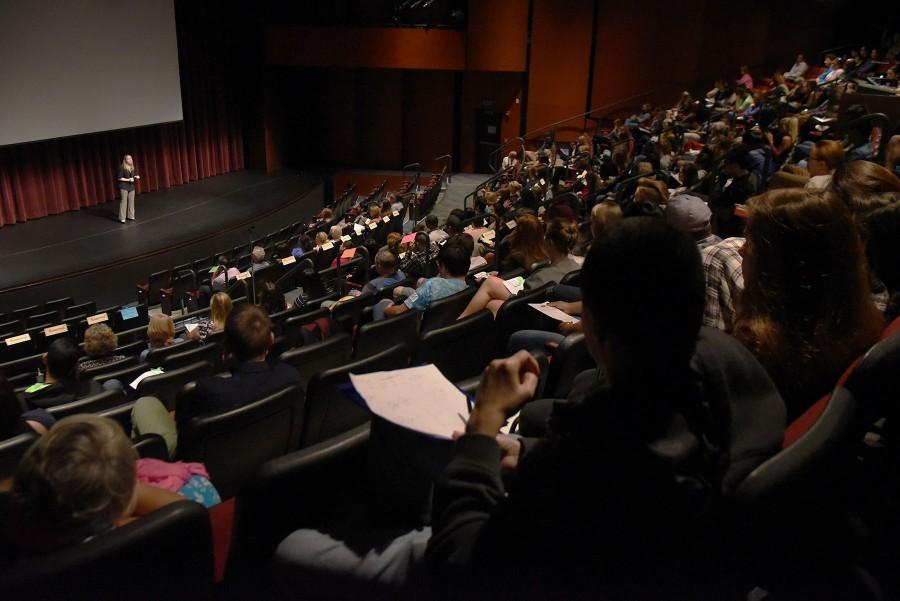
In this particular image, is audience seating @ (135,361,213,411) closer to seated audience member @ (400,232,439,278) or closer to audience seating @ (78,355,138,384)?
audience seating @ (78,355,138,384)

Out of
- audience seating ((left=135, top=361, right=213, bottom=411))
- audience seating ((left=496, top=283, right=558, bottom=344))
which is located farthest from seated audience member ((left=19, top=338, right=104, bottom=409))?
audience seating ((left=496, top=283, right=558, bottom=344))

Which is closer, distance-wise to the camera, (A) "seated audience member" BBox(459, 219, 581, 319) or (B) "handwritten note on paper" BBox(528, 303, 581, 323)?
(B) "handwritten note on paper" BBox(528, 303, 581, 323)

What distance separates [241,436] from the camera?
2.54 meters

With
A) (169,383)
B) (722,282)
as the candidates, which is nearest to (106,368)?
(169,383)

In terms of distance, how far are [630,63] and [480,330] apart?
565 inches

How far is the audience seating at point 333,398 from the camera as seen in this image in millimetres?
2537

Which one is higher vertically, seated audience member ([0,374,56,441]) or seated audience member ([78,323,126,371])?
seated audience member ([0,374,56,441])

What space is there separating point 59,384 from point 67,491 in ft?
9.42

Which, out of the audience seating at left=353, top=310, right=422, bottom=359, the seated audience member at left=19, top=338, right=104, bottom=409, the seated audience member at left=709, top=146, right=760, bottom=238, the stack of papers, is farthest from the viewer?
the seated audience member at left=709, top=146, right=760, bottom=238

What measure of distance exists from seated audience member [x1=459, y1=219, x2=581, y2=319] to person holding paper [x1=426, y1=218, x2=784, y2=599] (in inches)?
92.1

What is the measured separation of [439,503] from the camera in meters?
Answer: 1.18

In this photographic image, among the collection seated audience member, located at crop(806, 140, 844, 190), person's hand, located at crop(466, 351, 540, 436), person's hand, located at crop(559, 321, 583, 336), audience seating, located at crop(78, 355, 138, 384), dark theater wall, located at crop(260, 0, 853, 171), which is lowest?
audience seating, located at crop(78, 355, 138, 384)

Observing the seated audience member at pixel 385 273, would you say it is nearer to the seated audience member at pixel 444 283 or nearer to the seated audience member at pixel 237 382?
the seated audience member at pixel 444 283

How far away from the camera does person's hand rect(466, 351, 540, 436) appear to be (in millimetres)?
1255
